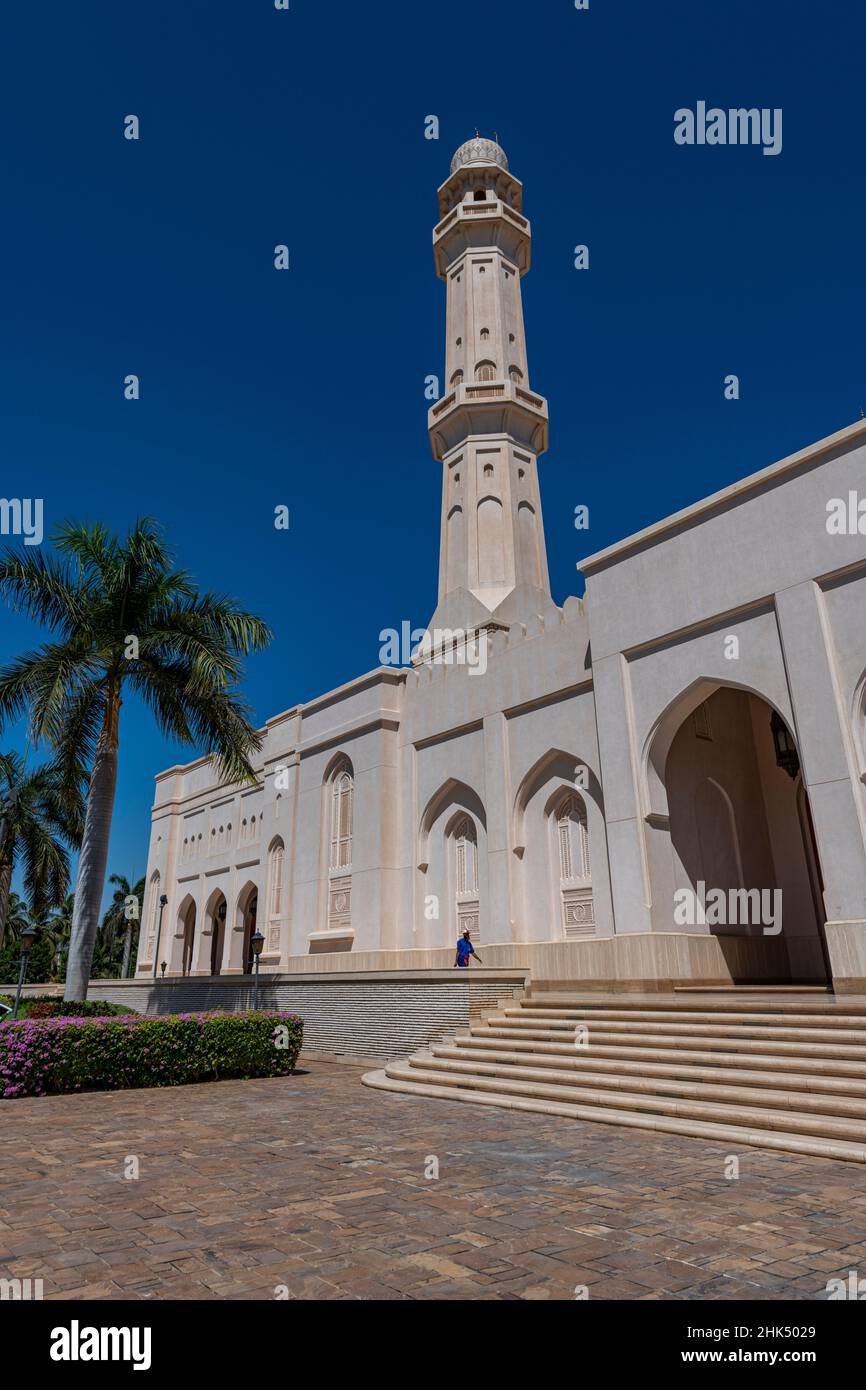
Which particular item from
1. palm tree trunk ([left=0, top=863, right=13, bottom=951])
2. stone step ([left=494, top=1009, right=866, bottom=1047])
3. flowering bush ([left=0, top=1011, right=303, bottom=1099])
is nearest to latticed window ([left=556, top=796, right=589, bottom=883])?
stone step ([left=494, top=1009, right=866, bottom=1047])

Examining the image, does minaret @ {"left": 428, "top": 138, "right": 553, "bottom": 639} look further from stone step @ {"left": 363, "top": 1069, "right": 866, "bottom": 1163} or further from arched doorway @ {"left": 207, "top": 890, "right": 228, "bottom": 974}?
arched doorway @ {"left": 207, "top": 890, "right": 228, "bottom": 974}

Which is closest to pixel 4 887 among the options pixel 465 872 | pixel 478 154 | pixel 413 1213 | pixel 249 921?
pixel 249 921

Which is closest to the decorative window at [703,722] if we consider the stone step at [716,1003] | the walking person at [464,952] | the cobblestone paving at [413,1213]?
the stone step at [716,1003]

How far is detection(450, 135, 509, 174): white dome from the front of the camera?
26.2 m

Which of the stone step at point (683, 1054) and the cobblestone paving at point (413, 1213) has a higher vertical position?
the stone step at point (683, 1054)

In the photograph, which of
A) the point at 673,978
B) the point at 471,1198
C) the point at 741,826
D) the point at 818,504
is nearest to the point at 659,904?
the point at 673,978

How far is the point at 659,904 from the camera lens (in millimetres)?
13695

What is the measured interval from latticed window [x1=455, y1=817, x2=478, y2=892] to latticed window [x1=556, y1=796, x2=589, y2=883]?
2.38 meters

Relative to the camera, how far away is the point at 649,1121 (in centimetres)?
791

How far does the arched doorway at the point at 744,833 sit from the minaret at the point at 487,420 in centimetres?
549

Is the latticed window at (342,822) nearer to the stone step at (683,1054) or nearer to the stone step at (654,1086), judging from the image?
the stone step at (683,1054)

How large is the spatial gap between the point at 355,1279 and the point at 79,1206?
224 cm

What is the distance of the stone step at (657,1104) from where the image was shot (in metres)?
7.00

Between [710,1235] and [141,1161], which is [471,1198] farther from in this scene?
[141,1161]
